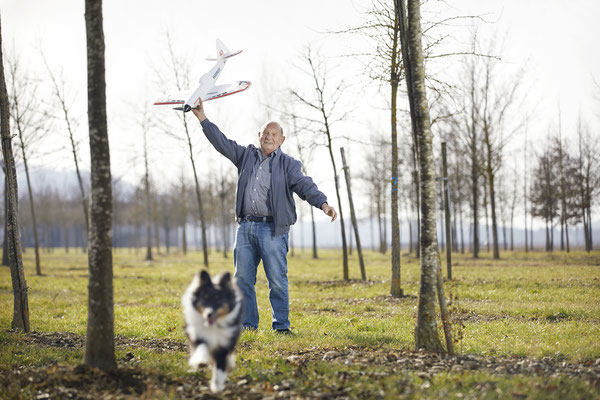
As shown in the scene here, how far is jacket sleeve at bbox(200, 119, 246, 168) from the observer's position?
21.7ft

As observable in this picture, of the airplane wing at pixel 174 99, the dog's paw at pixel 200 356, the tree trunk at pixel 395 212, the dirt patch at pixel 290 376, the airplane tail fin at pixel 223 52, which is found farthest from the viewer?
the tree trunk at pixel 395 212

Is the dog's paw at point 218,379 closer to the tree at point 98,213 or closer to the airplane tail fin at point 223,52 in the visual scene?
the tree at point 98,213

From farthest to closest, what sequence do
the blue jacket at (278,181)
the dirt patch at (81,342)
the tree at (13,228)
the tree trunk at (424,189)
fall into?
the tree at (13,228), the blue jacket at (278,181), the dirt patch at (81,342), the tree trunk at (424,189)

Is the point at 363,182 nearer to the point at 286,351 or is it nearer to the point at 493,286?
the point at 493,286

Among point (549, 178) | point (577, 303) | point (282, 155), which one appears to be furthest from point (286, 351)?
point (549, 178)

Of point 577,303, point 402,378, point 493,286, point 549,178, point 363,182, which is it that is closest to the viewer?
point 402,378

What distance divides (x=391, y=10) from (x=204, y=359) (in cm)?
1009

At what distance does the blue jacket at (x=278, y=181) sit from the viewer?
6.96 m

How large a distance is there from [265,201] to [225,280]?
2844 mm

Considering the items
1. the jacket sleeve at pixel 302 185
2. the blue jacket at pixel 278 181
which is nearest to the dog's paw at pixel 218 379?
the blue jacket at pixel 278 181

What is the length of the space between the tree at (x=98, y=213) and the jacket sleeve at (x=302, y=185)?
2.91m

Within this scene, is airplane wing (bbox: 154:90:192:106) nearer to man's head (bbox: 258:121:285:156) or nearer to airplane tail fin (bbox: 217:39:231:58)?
airplane tail fin (bbox: 217:39:231:58)

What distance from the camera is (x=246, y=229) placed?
23.3 feet

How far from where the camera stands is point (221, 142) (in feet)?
22.6
